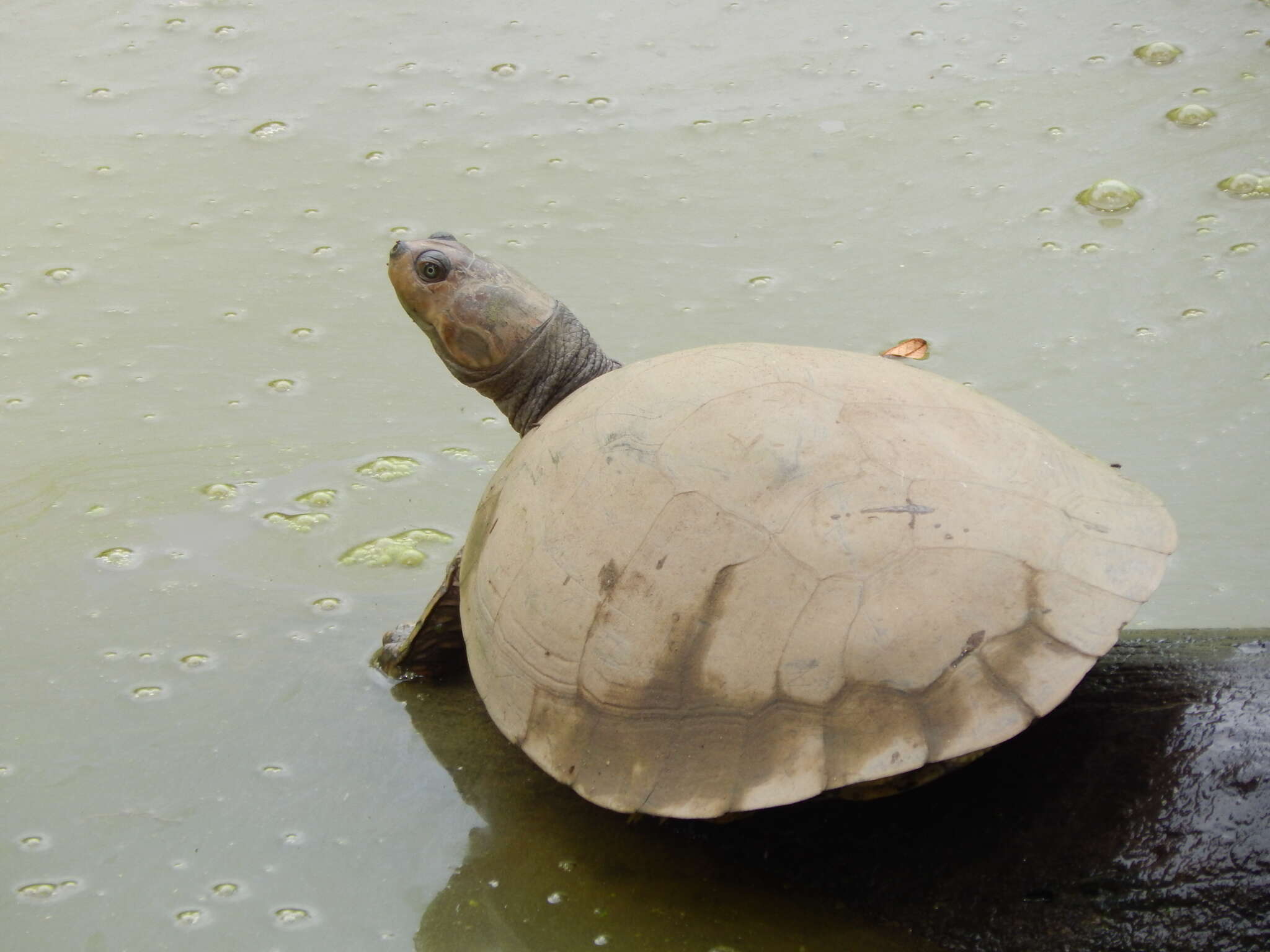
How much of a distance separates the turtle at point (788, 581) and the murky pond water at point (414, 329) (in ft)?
1.06

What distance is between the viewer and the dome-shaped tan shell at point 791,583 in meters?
1.95

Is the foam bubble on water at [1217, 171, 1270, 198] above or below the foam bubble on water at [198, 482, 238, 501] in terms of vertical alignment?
above

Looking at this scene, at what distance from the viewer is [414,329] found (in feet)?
12.8

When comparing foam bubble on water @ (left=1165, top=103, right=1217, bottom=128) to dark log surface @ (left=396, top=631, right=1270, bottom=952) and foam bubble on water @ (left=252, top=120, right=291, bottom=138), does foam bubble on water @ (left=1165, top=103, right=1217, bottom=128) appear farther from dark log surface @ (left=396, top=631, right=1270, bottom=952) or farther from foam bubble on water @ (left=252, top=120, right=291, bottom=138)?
foam bubble on water @ (left=252, top=120, right=291, bottom=138)

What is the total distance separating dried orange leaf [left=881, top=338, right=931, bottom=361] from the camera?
350 centimetres

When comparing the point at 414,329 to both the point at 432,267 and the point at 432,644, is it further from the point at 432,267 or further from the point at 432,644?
the point at 432,644

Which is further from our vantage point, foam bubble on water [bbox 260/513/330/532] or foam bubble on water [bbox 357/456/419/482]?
foam bubble on water [bbox 357/456/419/482]

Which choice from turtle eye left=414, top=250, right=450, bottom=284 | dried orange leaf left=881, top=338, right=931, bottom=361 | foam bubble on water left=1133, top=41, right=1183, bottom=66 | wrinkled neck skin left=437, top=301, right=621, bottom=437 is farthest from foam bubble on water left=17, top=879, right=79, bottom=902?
foam bubble on water left=1133, top=41, right=1183, bottom=66

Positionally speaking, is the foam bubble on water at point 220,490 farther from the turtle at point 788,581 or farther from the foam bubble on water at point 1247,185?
the foam bubble on water at point 1247,185

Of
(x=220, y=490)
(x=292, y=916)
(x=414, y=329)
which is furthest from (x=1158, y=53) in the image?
(x=292, y=916)

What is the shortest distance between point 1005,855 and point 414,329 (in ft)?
8.19

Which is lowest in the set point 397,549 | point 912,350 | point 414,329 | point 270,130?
point 397,549

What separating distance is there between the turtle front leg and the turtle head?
0.49 meters

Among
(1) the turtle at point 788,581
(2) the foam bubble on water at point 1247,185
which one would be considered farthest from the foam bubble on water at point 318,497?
(2) the foam bubble on water at point 1247,185
